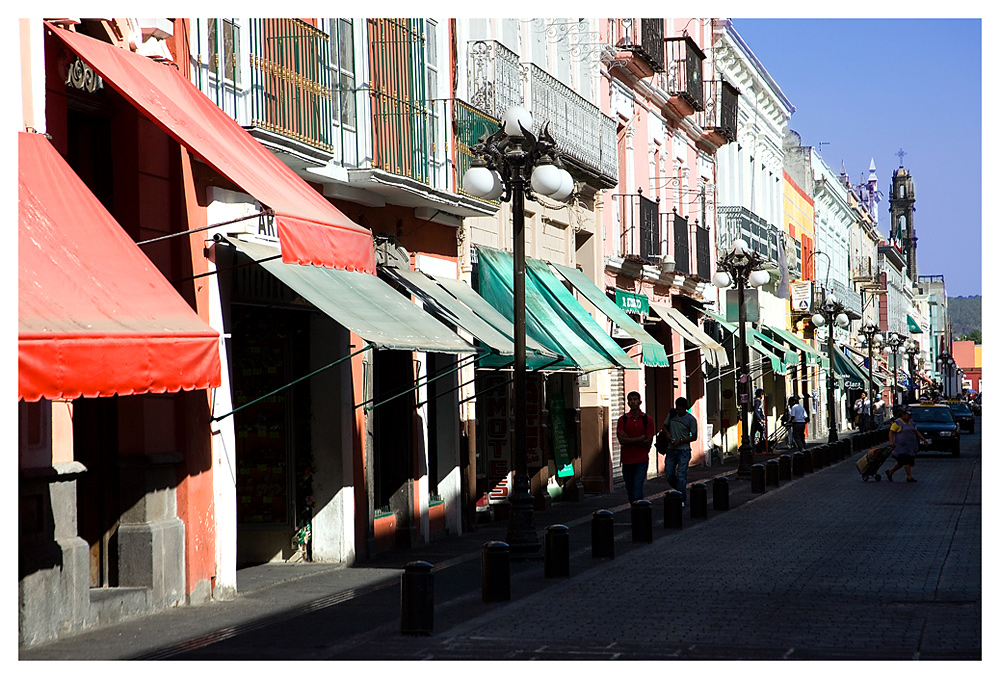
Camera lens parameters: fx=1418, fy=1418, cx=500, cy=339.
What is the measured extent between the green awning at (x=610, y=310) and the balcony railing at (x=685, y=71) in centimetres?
887

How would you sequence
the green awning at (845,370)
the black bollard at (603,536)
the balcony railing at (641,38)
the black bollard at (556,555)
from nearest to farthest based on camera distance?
the black bollard at (556,555) → the black bollard at (603,536) → the balcony railing at (641,38) → the green awning at (845,370)

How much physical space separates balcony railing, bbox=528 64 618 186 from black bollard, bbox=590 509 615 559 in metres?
7.57

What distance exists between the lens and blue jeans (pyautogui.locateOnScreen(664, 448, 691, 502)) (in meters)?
22.1

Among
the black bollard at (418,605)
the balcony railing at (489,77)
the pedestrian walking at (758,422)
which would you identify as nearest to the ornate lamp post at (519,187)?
the balcony railing at (489,77)

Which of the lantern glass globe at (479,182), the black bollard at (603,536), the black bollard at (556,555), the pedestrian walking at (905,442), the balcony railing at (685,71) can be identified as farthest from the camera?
the balcony railing at (685,71)

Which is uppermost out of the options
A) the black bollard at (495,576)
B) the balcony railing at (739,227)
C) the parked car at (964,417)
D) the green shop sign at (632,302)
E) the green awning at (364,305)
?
the balcony railing at (739,227)

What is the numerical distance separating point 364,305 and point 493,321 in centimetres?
474

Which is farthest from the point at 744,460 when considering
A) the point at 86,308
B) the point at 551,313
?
the point at 86,308

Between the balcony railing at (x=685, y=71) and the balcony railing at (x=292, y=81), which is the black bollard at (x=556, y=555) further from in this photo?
the balcony railing at (x=685, y=71)

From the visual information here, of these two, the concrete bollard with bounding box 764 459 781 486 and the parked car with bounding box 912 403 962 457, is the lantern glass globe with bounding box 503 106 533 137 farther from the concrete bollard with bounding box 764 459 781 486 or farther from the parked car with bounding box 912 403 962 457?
the parked car with bounding box 912 403 962 457

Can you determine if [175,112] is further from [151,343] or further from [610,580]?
[610,580]

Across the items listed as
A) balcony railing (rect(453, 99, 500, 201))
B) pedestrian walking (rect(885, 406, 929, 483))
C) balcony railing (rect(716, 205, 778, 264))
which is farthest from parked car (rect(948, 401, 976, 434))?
balcony railing (rect(453, 99, 500, 201))

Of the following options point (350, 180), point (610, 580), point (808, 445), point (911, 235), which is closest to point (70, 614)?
point (610, 580)

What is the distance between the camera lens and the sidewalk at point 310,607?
32.6 ft
